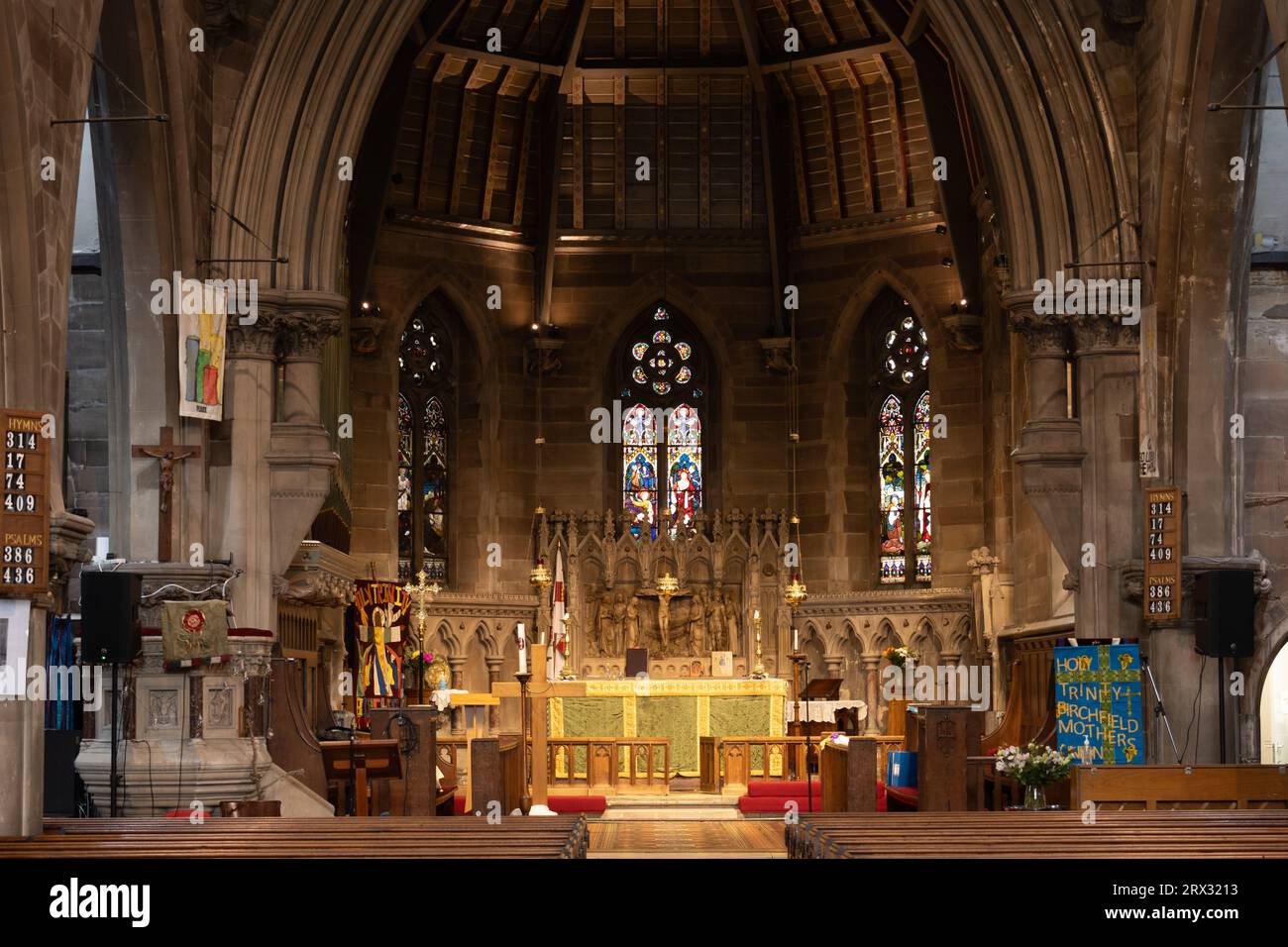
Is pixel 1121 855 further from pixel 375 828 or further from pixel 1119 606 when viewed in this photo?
pixel 1119 606

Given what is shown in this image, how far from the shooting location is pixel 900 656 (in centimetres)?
2212

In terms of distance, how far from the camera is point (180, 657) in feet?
39.8

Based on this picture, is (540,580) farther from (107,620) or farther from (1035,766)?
(107,620)

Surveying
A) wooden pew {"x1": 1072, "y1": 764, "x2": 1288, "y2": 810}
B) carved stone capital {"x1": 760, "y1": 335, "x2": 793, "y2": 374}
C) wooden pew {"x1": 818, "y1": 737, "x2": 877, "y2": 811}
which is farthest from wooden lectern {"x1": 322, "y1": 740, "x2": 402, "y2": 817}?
carved stone capital {"x1": 760, "y1": 335, "x2": 793, "y2": 374}

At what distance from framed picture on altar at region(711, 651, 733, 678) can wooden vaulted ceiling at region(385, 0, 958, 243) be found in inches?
246

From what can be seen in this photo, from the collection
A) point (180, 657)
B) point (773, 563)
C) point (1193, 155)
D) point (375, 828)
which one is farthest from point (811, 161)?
point (375, 828)

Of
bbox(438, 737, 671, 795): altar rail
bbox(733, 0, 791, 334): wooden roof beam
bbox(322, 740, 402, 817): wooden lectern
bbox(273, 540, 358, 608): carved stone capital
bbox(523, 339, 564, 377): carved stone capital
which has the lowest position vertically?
bbox(438, 737, 671, 795): altar rail

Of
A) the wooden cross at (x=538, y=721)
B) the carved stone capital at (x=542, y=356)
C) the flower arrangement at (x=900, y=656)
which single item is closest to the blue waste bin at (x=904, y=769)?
the wooden cross at (x=538, y=721)

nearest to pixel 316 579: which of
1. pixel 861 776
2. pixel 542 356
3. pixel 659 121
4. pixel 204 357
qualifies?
pixel 204 357

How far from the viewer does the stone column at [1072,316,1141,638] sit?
15.9 meters

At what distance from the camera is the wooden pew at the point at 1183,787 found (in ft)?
39.7

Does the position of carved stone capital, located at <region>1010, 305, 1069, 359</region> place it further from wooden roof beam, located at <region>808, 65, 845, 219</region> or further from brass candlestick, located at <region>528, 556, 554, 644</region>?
wooden roof beam, located at <region>808, 65, 845, 219</region>

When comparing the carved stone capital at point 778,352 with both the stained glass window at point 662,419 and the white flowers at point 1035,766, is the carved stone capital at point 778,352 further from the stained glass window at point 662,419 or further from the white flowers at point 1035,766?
the white flowers at point 1035,766

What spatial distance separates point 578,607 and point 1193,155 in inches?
421
